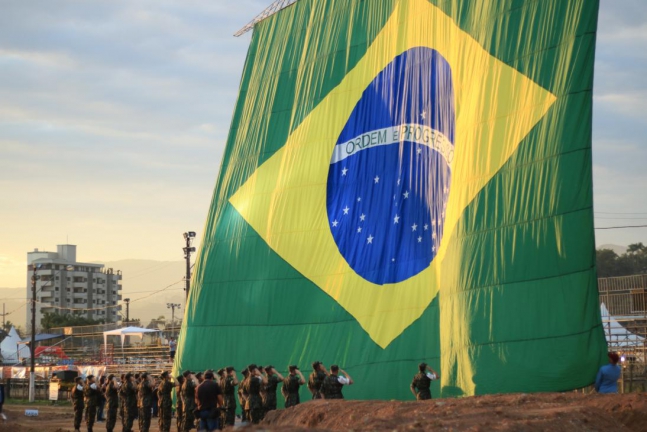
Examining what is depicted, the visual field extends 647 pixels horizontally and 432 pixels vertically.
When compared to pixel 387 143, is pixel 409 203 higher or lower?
lower

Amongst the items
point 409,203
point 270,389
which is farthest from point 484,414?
point 409,203

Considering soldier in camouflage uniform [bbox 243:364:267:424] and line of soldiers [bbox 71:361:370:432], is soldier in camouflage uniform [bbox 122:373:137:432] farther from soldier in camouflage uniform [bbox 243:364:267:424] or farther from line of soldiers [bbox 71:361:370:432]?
soldier in camouflage uniform [bbox 243:364:267:424]

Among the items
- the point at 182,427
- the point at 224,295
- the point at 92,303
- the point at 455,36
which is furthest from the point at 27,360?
the point at 92,303

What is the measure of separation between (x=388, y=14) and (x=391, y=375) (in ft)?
30.4

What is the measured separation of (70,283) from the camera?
17775cm

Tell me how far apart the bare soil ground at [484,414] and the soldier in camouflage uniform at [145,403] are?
21.3 ft

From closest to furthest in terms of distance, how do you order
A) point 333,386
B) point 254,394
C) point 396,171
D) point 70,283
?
point 333,386, point 254,394, point 396,171, point 70,283

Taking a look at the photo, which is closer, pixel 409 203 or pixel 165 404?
pixel 409 203

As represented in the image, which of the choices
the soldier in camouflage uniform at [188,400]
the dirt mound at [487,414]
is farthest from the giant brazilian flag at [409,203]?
the soldier in camouflage uniform at [188,400]

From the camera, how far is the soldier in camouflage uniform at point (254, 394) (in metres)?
20.3

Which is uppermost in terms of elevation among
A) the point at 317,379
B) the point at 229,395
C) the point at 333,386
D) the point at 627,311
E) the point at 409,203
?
the point at 409,203

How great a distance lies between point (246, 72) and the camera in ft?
98.7

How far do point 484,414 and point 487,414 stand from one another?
5 centimetres

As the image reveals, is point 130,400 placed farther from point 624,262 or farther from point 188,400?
point 624,262
